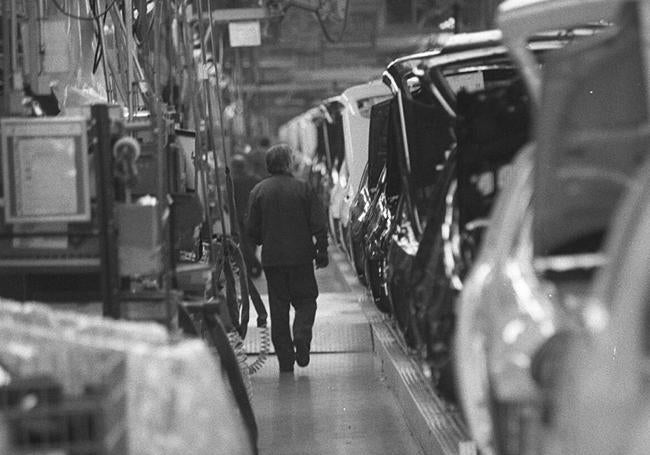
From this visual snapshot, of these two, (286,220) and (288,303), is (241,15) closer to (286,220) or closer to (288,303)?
(286,220)

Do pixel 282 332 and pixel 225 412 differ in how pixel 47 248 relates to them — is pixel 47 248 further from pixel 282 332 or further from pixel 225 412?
pixel 282 332

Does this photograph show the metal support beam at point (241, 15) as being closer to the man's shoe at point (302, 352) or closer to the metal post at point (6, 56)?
the man's shoe at point (302, 352)

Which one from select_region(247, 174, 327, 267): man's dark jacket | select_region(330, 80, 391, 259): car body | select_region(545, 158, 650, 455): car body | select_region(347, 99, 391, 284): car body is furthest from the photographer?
select_region(330, 80, 391, 259): car body

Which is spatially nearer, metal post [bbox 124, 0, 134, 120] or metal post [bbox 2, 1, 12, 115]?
metal post [bbox 2, 1, 12, 115]

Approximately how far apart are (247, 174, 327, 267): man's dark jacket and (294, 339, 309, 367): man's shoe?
2.12ft

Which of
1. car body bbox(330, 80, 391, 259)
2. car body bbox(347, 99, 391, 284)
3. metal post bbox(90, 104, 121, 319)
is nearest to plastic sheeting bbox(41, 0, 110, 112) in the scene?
metal post bbox(90, 104, 121, 319)

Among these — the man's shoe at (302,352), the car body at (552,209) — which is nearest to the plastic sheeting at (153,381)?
the car body at (552,209)

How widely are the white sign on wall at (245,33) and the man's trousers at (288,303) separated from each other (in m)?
6.02

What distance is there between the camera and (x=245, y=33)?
1711 centimetres

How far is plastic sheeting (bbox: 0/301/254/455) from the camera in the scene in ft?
12.8

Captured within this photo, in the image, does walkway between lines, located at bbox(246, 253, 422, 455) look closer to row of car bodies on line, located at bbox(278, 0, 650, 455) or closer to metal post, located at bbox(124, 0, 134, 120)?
metal post, located at bbox(124, 0, 134, 120)

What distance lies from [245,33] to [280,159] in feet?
19.0

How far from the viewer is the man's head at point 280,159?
1164cm

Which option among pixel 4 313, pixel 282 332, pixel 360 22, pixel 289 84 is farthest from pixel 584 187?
pixel 289 84
